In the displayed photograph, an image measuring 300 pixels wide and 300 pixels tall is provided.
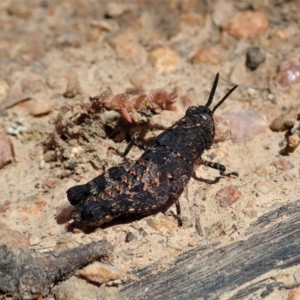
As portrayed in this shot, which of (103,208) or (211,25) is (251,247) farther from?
(211,25)

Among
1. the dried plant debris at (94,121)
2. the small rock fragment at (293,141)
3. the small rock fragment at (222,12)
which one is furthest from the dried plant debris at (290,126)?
the small rock fragment at (222,12)

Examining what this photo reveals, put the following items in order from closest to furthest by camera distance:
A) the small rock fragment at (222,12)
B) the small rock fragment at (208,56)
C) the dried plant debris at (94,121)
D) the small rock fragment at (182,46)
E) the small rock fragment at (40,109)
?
the dried plant debris at (94,121)
the small rock fragment at (40,109)
the small rock fragment at (208,56)
the small rock fragment at (182,46)
the small rock fragment at (222,12)

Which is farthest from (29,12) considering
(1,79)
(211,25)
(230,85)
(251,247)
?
(251,247)

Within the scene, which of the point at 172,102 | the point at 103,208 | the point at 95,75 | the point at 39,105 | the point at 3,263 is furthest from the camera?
the point at 95,75

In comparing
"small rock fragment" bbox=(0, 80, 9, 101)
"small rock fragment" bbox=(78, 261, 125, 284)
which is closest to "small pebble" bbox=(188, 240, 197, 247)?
"small rock fragment" bbox=(78, 261, 125, 284)

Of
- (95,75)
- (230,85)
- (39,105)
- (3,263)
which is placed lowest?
(3,263)

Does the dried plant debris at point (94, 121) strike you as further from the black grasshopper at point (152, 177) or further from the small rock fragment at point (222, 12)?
the small rock fragment at point (222, 12)
